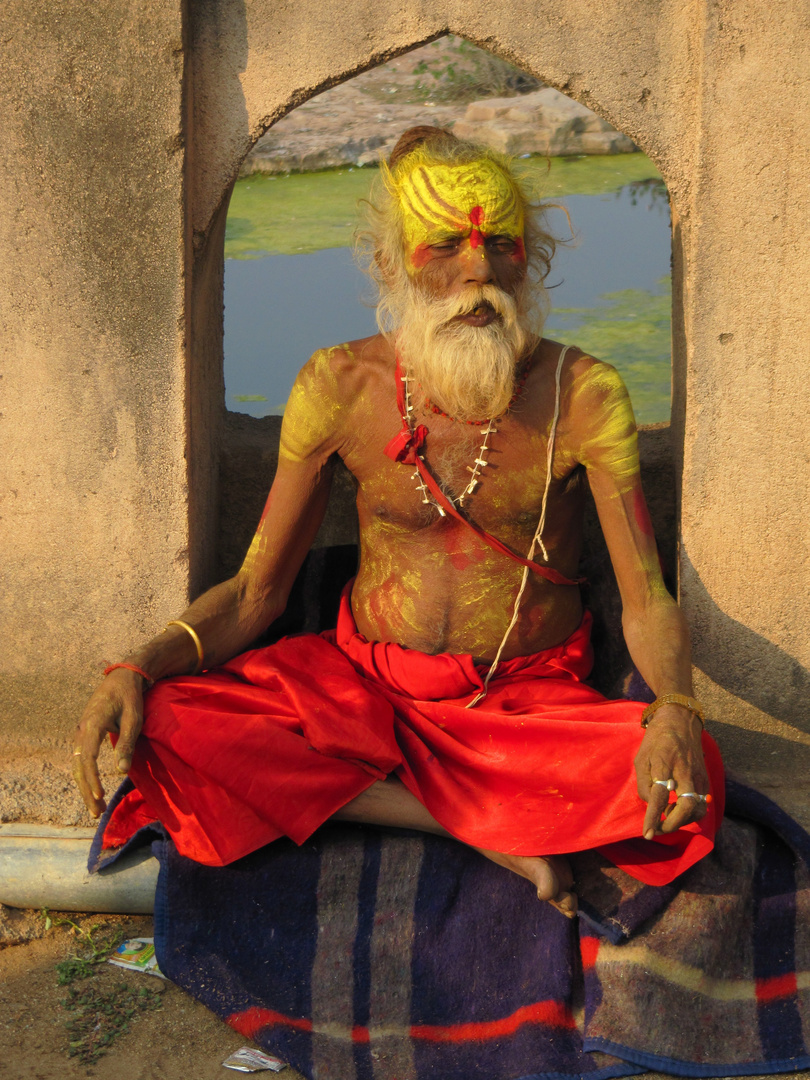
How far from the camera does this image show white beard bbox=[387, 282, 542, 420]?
9.08ft

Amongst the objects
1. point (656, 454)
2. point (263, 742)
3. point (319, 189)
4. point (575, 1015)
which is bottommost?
point (575, 1015)

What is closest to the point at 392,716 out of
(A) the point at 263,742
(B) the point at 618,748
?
(A) the point at 263,742

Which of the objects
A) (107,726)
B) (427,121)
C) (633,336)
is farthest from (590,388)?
(427,121)

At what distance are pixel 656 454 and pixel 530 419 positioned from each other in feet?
2.35

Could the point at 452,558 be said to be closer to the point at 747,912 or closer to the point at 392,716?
the point at 392,716

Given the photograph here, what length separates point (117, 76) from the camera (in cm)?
287

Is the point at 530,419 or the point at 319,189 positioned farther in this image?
the point at 319,189

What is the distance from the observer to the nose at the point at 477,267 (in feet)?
9.05

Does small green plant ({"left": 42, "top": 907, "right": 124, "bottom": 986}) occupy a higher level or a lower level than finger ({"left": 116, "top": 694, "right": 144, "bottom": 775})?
lower

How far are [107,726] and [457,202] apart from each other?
1396 millimetres

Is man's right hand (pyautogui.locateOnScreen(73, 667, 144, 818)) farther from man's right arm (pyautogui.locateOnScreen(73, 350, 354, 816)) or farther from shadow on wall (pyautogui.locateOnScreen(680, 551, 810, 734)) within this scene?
shadow on wall (pyautogui.locateOnScreen(680, 551, 810, 734))

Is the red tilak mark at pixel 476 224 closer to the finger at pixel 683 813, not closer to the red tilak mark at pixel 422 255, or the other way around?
the red tilak mark at pixel 422 255

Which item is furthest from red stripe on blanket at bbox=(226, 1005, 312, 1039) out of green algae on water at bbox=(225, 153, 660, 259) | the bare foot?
green algae on water at bbox=(225, 153, 660, 259)

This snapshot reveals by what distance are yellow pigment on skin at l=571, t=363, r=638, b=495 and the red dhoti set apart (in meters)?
0.54
